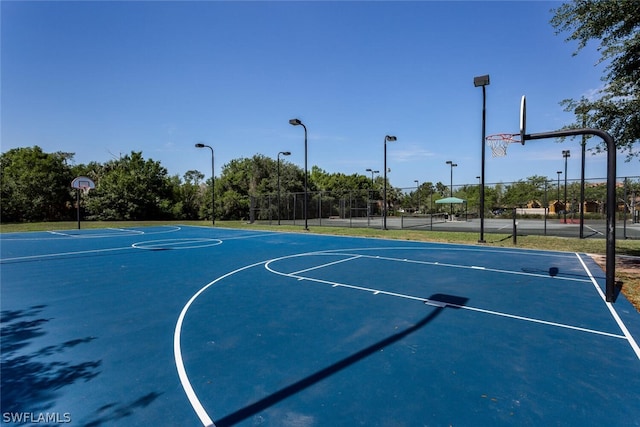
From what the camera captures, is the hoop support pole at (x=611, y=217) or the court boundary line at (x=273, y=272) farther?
the hoop support pole at (x=611, y=217)

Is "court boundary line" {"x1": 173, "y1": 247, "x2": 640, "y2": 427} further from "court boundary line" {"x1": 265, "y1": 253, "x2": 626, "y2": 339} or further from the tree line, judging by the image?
the tree line

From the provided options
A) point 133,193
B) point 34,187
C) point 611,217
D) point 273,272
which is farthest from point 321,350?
point 34,187

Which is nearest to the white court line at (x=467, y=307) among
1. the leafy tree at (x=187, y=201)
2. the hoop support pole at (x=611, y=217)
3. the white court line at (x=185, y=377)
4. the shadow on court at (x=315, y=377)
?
the shadow on court at (x=315, y=377)

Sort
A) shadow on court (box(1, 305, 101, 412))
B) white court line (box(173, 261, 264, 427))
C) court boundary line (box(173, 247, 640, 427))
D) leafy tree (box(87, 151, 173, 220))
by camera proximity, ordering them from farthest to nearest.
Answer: leafy tree (box(87, 151, 173, 220)) → shadow on court (box(1, 305, 101, 412)) → court boundary line (box(173, 247, 640, 427)) → white court line (box(173, 261, 264, 427))

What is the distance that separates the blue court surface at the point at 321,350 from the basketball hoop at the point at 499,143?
4.08 m

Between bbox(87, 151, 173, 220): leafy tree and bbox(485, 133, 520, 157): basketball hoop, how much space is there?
39.7 meters

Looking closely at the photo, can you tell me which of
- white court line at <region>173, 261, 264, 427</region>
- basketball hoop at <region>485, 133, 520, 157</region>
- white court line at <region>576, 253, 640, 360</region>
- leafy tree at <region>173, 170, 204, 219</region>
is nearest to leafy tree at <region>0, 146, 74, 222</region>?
leafy tree at <region>173, 170, 204, 219</region>

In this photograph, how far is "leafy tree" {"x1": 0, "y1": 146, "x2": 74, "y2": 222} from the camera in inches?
1438

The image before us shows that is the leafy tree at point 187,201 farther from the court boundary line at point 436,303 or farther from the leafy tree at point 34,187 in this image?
the court boundary line at point 436,303

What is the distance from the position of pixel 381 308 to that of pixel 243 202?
3702 cm

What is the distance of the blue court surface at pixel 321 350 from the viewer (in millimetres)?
3424

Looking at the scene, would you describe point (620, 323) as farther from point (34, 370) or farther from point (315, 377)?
point (34, 370)

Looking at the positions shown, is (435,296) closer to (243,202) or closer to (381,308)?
(381,308)

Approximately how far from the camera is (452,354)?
4.61 meters
